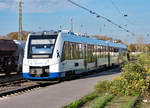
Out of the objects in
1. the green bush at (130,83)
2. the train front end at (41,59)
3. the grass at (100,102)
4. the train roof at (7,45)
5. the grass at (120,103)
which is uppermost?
the train roof at (7,45)

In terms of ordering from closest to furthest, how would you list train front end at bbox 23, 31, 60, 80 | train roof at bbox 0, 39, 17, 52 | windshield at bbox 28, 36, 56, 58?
train front end at bbox 23, 31, 60, 80
windshield at bbox 28, 36, 56, 58
train roof at bbox 0, 39, 17, 52

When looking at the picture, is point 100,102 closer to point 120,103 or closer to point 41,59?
point 120,103

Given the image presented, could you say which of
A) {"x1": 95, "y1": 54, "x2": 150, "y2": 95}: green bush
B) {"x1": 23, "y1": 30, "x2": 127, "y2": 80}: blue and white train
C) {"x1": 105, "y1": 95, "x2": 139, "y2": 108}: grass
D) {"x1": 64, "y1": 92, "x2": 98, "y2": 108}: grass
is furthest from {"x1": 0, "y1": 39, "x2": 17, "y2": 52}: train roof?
{"x1": 105, "y1": 95, "x2": 139, "y2": 108}: grass

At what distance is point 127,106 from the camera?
9.72 metres

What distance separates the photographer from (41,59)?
677 inches

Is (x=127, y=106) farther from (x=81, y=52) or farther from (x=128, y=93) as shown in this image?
(x=81, y=52)

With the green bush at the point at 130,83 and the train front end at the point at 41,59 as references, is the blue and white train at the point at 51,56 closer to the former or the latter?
the train front end at the point at 41,59

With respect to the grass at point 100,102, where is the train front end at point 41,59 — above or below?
above

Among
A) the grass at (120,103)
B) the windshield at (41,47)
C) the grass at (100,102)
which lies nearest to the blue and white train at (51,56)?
the windshield at (41,47)

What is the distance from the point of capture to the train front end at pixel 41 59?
1709 centimetres

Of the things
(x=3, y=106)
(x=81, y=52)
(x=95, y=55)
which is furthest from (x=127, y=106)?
(x=95, y=55)

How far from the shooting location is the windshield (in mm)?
17350

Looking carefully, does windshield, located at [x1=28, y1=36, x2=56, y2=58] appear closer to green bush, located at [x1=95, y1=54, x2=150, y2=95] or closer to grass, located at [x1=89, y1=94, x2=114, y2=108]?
green bush, located at [x1=95, y1=54, x2=150, y2=95]

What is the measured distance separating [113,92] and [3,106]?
16.7 feet
